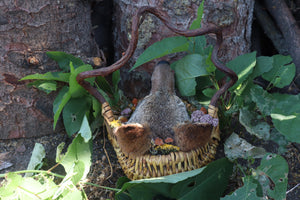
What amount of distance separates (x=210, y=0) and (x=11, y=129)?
1.04 m

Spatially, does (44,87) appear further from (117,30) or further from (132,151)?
(117,30)

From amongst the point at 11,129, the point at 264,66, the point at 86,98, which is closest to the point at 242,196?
the point at 264,66

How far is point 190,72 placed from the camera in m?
1.29

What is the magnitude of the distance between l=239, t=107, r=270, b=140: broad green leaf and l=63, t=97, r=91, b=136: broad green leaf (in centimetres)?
63

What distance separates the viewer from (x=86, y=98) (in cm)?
131

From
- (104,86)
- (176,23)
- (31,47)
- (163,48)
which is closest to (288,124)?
(163,48)

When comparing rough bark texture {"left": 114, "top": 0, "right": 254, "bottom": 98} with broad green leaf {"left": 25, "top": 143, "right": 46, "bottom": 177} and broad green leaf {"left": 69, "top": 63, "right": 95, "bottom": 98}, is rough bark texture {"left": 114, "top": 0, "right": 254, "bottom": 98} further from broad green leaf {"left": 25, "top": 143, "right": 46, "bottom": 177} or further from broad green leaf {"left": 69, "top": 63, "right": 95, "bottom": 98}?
broad green leaf {"left": 25, "top": 143, "right": 46, "bottom": 177}

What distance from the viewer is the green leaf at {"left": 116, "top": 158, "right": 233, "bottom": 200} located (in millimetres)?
982

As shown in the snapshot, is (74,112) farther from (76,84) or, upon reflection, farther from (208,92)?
Result: (208,92)

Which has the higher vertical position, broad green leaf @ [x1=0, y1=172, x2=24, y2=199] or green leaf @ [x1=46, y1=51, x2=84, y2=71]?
green leaf @ [x1=46, y1=51, x2=84, y2=71]

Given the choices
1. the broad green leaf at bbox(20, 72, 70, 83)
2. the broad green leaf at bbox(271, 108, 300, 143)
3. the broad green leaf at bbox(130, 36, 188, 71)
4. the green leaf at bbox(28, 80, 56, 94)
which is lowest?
the broad green leaf at bbox(271, 108, 300, 143)

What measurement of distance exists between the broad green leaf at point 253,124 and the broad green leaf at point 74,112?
63 centimetres

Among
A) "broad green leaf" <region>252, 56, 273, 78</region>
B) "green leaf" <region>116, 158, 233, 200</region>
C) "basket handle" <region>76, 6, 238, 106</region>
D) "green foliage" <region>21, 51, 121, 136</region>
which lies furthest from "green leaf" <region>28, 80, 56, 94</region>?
"broad green leaf" <region>252, 56, 273, 78</region>

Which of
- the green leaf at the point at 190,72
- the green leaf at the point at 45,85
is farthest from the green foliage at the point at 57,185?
the green leaf at the point at 190,72
